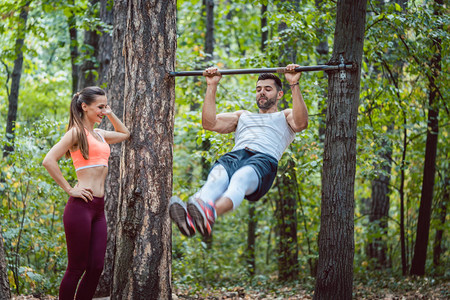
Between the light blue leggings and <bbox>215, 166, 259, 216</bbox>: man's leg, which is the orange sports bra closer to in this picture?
the light blue leggings

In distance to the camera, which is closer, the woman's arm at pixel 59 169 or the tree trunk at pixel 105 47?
the woman's arm at pixel 59 169

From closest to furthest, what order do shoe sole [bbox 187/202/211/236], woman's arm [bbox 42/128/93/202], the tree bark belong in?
shoe sole [bbox 187/202/211/236]
woman's arm [bbox 42/128/93/202]
the tree bark

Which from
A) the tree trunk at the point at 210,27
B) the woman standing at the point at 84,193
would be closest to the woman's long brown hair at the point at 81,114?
the woman standing at the point at 84,193

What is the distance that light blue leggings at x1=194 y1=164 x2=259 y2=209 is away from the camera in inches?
141

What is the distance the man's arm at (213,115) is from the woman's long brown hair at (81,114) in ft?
3.36

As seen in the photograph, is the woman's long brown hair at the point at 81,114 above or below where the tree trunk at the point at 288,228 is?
above

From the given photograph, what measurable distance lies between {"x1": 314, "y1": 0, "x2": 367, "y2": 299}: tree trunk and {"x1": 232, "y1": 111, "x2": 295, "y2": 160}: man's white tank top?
17.3 inches

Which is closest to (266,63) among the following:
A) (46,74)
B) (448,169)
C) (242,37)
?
(448,169)

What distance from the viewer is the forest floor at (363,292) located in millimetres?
6477

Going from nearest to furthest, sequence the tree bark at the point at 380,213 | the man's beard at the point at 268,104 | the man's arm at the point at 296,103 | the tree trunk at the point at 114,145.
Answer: the man's arm at the point at 296,103 < the man's beard at the point at 268,104 < the tree trunk at the point at 114,145 < the tree bark at the point at 380,213

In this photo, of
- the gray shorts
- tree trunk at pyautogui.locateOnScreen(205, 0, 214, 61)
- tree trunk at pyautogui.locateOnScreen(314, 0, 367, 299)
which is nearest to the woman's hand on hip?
the gray shorts

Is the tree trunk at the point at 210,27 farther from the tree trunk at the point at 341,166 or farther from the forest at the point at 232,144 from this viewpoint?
the tree trunk at the point at 341,166

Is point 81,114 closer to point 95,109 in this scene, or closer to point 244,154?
point 95,109

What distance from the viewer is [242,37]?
13258 millimetres
